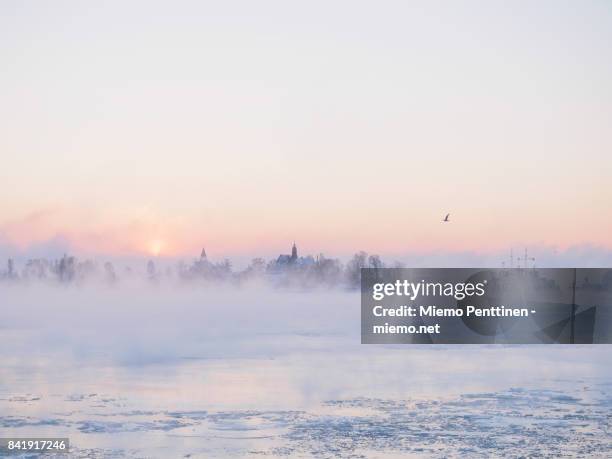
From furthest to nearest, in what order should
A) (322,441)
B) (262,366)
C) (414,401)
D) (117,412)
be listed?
(262,366) → (414,401) → (117,412) → (322,441)

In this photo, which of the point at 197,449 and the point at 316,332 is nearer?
the point at 197,449

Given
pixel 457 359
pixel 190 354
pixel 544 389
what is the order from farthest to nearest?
1. pixel 190 354
2. pixel 457 359
3. pixel 544 389

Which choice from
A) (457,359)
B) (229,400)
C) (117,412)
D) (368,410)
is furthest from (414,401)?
(457,359)

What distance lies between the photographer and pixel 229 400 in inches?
1241

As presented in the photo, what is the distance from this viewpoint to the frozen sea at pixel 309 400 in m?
23.7

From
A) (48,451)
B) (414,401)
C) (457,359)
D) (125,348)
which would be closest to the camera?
(48,451)

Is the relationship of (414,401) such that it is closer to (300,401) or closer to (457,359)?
(300,401)

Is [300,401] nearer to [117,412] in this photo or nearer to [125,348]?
[117,412]

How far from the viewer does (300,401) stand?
1246 inches

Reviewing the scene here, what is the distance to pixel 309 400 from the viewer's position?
31.7 metres

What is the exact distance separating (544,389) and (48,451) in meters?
19.6

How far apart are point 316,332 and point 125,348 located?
694 inches

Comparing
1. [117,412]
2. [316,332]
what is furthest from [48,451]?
[316,332]

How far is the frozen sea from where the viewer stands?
23672mm
